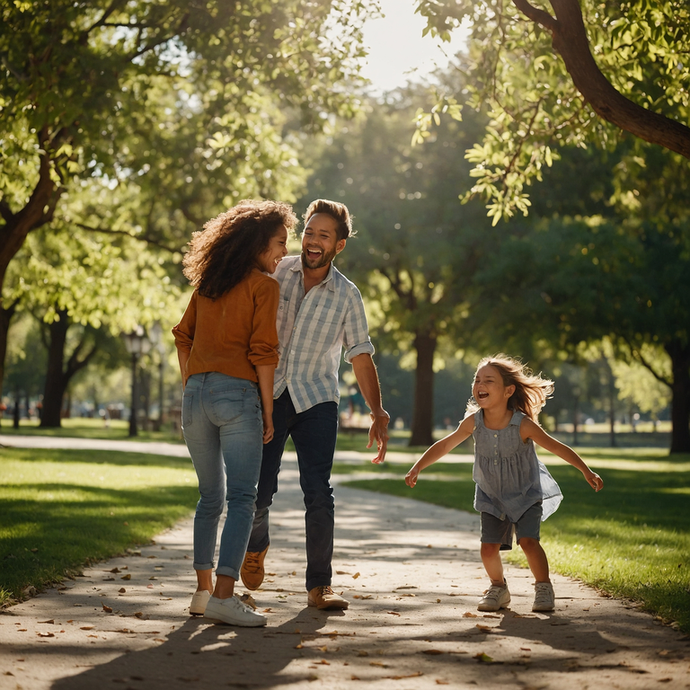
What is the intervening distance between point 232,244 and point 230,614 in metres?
1.90

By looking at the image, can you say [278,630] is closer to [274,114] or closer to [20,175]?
[20,175]

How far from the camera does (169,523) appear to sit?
945 centimetres

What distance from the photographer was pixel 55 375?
123 ft

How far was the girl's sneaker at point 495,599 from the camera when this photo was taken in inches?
202

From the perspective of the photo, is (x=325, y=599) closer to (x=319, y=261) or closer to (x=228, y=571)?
(x=228, y=571)

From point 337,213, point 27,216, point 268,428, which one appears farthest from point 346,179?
point 268,428

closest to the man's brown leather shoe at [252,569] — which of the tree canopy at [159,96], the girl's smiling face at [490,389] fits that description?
the girl's smiling face at [490,389]

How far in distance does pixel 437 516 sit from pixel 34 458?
9.69 meters

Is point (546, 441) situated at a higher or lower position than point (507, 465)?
higher

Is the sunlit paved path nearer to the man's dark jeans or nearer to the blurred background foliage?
the man's dark jeans

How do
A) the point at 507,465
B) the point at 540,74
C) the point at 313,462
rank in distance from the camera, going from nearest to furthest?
the point at 313,462
the point at 507,465
the point at 540,74

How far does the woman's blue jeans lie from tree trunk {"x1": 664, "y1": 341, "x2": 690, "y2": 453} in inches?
1192

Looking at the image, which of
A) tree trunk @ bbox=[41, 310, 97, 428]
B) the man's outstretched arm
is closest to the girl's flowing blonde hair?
the man's outstretched arm

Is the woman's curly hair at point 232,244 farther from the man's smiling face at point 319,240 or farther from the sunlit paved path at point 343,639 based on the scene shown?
the sunlit paved path at point 343,639
